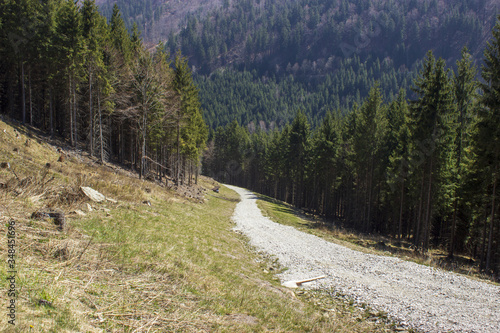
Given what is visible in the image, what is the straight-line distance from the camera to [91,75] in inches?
1069

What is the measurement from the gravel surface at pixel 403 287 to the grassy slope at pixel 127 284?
39.9 inches

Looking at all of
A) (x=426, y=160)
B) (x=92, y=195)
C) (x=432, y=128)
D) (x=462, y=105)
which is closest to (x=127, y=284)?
(x=92, y=195)

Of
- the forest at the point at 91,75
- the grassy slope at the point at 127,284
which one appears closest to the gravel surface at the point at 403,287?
the grassy slope at the point at 127,284

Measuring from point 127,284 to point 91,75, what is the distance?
28.8m

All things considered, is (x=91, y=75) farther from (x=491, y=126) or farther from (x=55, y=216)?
(x=491, y=126)

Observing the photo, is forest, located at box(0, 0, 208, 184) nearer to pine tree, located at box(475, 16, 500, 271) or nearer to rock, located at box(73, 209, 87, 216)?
rock, located at box(73, 209, 87, 216)

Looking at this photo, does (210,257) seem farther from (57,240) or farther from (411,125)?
(411,125)

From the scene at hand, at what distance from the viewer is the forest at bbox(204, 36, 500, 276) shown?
57.3 ft

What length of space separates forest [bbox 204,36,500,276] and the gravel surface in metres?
10.5

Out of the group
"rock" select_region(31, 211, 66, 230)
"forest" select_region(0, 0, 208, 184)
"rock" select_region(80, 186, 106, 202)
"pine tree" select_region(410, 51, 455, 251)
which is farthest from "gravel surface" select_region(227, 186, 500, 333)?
"forest" select_region(0, 0, 208, 184)

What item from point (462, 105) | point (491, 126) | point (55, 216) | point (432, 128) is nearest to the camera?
point (55, 216)

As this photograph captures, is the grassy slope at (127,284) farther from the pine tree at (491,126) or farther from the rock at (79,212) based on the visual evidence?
the pine tree at (491,126)

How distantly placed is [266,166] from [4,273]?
69229 millimetres

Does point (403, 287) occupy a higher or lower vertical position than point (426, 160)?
lower
